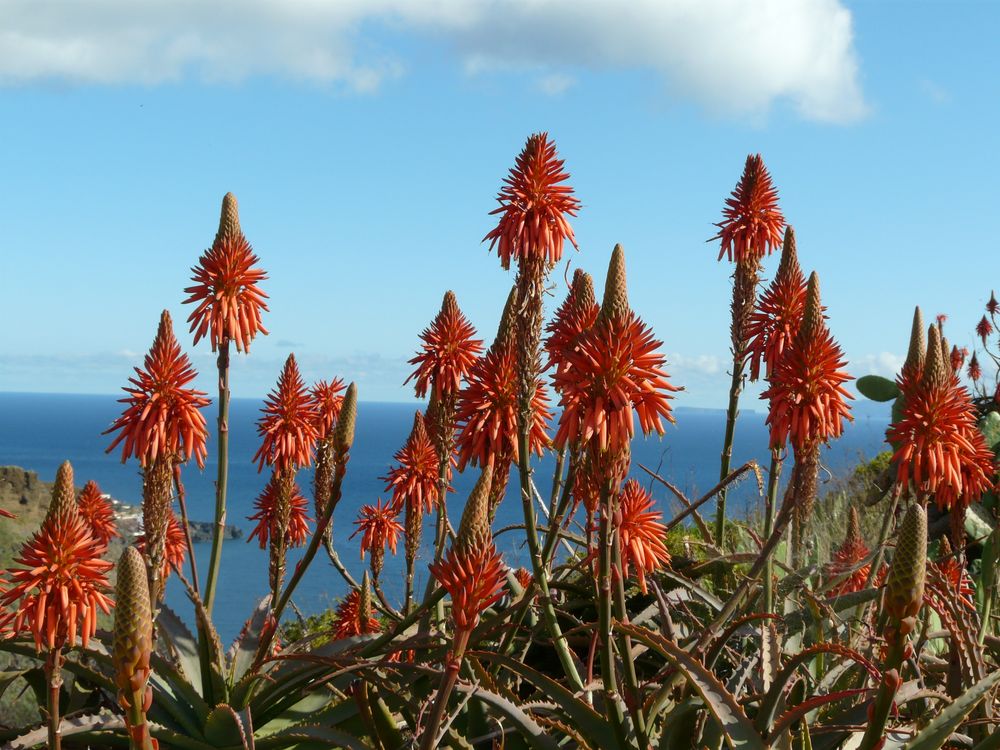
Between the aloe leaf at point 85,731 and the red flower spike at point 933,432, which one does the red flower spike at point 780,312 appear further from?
the aloe leaf at point 85,731

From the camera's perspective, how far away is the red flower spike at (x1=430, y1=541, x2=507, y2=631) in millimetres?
2166

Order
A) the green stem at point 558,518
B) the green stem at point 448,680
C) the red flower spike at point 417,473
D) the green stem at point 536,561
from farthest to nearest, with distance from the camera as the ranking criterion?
the red flower spike at point 417,473 < the green stem at point 558,518 < the green stem at point 536,561 < the green stem at point 448,680

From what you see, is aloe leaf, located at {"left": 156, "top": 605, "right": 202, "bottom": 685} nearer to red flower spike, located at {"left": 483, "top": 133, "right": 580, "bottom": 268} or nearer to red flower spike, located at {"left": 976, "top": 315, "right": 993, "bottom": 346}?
red flower spike, located at {"left": 483, "top": 133, "right": 580, "bottom": 268}

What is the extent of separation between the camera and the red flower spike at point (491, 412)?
12.4ft

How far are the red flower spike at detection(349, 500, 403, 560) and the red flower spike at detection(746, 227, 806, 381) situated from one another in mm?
2119

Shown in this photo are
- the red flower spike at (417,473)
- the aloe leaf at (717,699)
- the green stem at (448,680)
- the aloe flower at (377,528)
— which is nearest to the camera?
the green stem at (448,680)

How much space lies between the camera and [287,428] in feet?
14.8

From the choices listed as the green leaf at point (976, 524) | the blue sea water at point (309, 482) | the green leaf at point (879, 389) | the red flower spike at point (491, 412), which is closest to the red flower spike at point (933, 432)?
the blue sea water at point (309, 482)

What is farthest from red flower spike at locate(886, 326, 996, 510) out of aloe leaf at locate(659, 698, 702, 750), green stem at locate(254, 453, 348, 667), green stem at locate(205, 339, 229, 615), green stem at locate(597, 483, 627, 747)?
green stem at locate(205, 339, 229, 615)

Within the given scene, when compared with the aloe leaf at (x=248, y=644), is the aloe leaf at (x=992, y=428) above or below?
above

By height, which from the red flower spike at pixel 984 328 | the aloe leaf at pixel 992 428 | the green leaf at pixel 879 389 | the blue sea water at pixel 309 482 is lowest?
the blue sea water at pixel 309 482

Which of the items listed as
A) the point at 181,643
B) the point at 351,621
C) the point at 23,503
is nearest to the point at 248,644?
the point at 181,643

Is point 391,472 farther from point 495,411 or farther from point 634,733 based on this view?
point 634,733

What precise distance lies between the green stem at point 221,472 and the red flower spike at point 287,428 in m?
0.73
